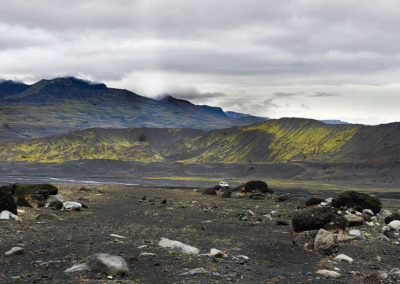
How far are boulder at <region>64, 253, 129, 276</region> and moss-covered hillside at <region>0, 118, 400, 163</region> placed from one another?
98663 mm

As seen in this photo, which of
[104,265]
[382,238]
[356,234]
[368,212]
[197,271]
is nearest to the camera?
[104,265]

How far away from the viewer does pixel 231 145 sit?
481 feet

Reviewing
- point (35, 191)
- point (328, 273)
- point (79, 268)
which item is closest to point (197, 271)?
point (79, 268)

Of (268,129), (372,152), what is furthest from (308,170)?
(268,129)

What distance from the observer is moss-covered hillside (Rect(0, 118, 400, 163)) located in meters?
118

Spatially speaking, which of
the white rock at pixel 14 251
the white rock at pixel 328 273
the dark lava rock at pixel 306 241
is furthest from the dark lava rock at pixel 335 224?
the white rock at pixel 14 251

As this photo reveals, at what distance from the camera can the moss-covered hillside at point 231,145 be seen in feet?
385

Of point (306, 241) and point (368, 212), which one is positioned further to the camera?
point (368, 212)

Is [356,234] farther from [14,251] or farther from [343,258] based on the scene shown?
[14,251]

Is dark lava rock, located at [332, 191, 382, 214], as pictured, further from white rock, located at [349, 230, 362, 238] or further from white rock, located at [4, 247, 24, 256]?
white rock, located at [4, 247, 24, 256]

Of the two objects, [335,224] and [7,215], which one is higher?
[335,224]

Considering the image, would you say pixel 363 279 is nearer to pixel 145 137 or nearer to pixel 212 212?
pixel 212 212

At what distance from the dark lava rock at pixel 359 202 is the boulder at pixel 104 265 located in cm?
2213

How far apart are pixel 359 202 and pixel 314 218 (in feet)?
39.8
